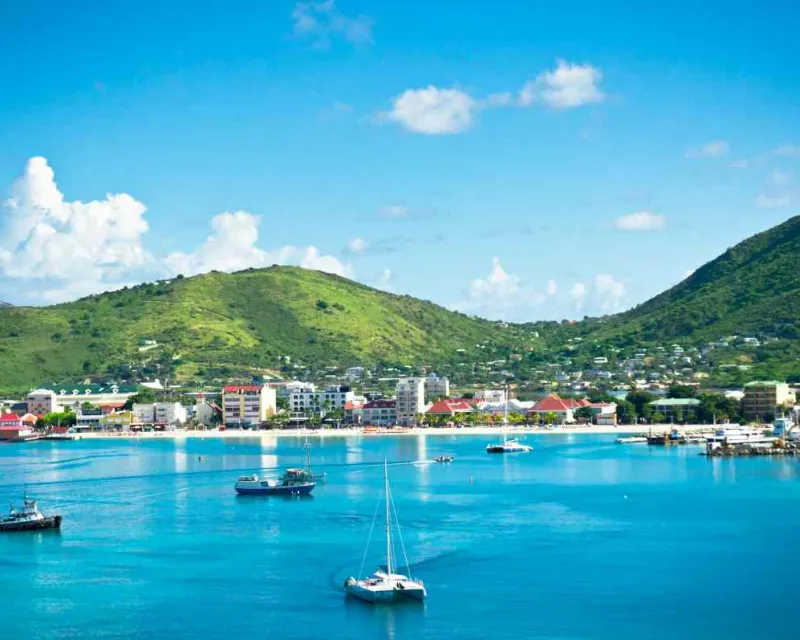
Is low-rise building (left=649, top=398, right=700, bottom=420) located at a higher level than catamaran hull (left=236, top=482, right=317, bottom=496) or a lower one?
higher

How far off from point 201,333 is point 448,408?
58.6 metres

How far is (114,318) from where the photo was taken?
592 ft

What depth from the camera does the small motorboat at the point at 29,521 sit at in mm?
46219

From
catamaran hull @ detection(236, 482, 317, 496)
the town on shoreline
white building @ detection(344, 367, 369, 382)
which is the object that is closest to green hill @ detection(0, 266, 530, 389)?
white building @ detection(344, 367, 369, 382)

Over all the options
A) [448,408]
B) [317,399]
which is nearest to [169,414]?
[317,399]

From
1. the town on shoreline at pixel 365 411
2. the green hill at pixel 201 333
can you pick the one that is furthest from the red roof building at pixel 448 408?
the green hill at pixel 201 333

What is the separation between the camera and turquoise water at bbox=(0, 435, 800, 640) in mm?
30922

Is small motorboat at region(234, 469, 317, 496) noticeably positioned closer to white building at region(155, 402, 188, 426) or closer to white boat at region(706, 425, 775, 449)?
white boat at region(706, 425, 775, 449)

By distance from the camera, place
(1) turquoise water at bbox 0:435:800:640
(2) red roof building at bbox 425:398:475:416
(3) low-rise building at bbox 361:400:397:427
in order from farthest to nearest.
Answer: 1. (3) low-rise building at bbox 361:400:397:427
2. (2) red roof building at bbox 425:398:475:416
3. (1) turquoise water at bbox 0:435:800:640

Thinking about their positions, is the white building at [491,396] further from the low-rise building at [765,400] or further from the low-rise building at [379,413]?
the low-rise building at [765,400]

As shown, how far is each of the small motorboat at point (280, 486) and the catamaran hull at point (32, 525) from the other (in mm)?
12267

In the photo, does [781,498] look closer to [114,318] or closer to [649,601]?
[649,601]

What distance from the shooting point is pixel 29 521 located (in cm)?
4625

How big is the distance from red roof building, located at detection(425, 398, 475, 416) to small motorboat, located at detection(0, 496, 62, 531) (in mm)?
77252
